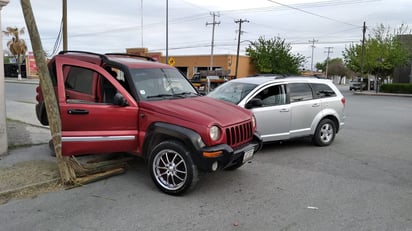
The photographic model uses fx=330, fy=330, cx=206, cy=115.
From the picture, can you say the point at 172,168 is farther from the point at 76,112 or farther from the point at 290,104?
the point at 290,104

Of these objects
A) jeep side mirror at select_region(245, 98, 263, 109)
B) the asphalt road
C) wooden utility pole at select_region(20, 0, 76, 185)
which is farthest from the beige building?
wooden utility pole at select_region(20, 0, 76, 185)

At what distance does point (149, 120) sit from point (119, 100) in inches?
21.9

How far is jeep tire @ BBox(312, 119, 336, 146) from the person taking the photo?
7973 millimetres

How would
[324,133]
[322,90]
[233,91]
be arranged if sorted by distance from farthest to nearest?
[322,90] < [324,133] < [233,91]

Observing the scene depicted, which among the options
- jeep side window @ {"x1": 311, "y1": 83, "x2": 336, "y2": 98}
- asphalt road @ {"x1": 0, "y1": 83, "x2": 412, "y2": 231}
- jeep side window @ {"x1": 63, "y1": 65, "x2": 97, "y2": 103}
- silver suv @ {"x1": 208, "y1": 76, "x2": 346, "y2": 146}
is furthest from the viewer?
jeep side window @ {"x1": 311, "y1": 83, "x2": 336, "y2": 98}

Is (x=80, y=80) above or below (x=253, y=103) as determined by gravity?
above

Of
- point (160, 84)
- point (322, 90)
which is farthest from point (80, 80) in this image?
point (322, 90)

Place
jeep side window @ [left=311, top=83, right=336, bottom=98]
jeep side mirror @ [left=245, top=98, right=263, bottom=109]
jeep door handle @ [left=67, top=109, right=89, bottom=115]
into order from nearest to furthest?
1. jeep door handle @ [left=67, top=109, right=89, bottom=115]
2. jeep side mirror @ [left=245, top=98, right=263, bottom=109]
3. jeep side window @ [left=311, top=83, right=336, bottom=98]

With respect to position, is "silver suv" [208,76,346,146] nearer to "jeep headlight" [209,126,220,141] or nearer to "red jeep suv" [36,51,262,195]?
"red jeep suv" [36,51,262,195]

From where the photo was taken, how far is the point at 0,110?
247 inches

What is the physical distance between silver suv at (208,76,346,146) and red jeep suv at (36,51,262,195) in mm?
1808

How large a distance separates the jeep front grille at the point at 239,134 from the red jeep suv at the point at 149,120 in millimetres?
14

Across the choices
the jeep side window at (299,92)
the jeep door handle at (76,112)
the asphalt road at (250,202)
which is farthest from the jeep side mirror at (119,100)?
the jeep side window at (299,92)

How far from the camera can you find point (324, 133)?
8.13 metres
